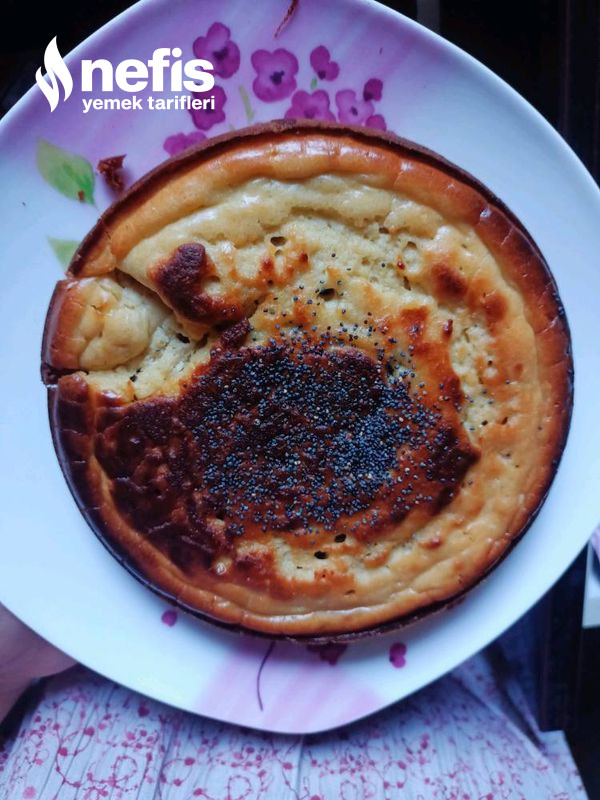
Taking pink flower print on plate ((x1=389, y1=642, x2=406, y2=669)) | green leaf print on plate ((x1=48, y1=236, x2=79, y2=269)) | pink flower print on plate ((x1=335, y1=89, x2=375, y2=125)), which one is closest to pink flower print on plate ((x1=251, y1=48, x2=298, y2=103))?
pink flower print on plate ((x1=335, y1=89, x2=375, y2=125))

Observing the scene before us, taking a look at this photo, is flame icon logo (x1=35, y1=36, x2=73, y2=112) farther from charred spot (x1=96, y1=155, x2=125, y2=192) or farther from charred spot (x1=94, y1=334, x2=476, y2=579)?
charred spot (x1=94, y1=334, x2=476, y2=579)

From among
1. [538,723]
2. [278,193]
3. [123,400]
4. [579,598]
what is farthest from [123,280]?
[538,723]

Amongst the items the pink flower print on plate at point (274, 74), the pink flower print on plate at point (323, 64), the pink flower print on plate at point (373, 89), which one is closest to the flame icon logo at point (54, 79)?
the pink flower print on plate at point (274, 74)

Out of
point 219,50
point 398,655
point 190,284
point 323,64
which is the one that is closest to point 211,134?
point 219,50

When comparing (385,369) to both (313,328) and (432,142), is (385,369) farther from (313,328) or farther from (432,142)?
(432,142)

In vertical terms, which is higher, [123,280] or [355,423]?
[123,280]

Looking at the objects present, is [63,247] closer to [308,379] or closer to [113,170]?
[113,170]
